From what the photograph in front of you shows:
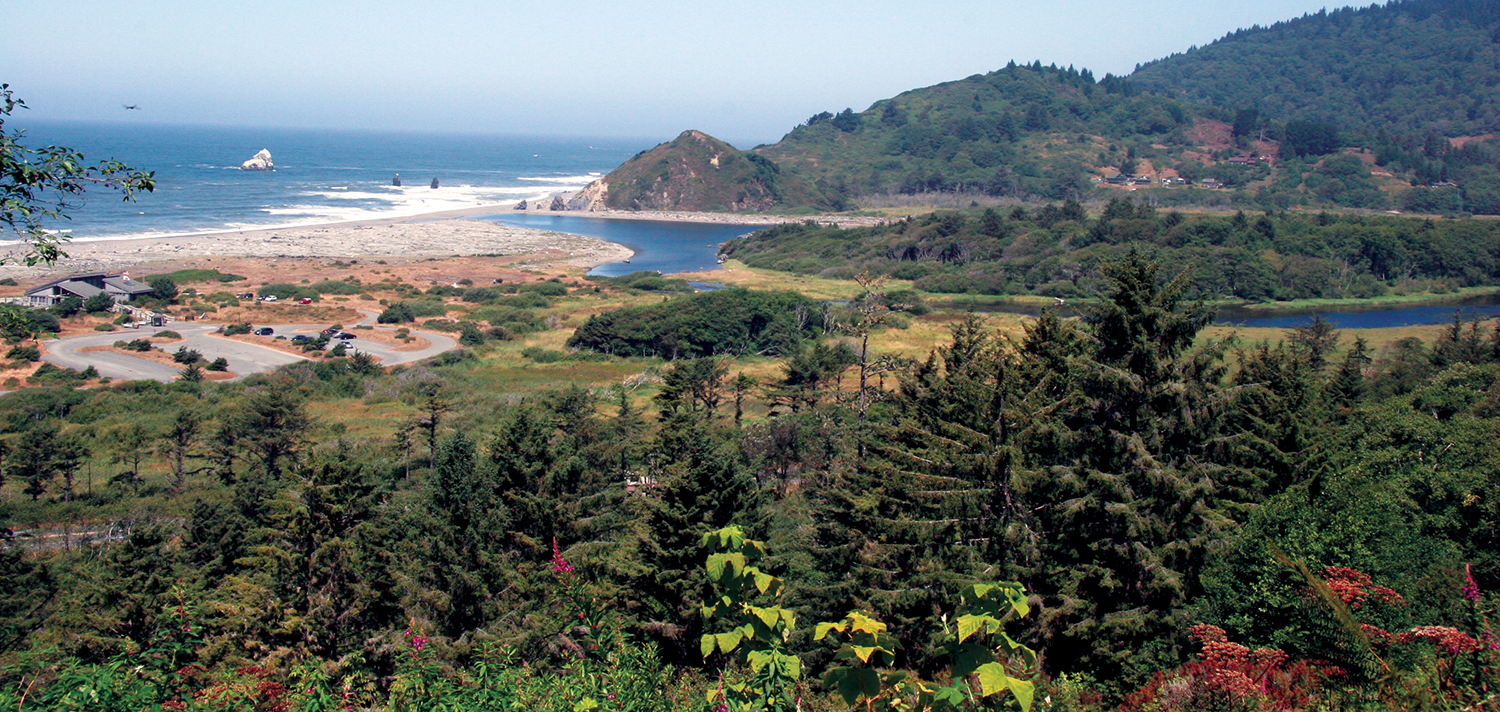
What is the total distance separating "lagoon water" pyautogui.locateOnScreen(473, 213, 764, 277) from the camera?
3748 inches

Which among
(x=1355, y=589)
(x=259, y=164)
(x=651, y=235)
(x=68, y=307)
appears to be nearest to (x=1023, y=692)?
(x=1355, y=589)

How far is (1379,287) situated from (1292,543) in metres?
84.7

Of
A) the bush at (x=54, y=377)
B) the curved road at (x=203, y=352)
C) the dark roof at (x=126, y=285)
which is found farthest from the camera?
the dark roof at (x=126, y=285)

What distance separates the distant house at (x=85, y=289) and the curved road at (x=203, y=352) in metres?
5.74

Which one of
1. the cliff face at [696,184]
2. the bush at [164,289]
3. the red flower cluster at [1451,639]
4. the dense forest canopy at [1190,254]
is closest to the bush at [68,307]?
the bush at [164,289]

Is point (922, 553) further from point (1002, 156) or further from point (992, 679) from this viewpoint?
point (1002, 156)

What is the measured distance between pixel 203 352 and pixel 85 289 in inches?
628

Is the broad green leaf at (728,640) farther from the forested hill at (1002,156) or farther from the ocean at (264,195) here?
the forested hill at (1002,156)

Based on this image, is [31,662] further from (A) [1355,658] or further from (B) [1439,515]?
(B) [1439,515]

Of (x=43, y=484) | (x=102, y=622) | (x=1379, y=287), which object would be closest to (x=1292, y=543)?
(x=102, y=622)

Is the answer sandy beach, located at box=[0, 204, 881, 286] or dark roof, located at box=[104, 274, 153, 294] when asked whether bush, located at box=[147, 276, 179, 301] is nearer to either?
dark roof, located at box=[104, 274, 153, 294]

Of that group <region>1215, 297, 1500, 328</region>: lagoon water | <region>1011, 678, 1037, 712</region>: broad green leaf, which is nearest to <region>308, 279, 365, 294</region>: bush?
<region>1215, 297, 1500, 328</region>: lagoon water

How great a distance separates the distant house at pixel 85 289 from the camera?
179 feet

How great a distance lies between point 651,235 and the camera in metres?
123
